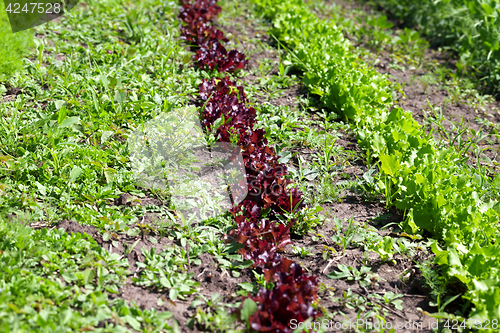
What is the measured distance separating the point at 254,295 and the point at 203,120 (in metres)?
1.87

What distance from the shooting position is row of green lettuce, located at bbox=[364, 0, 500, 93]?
18.0ft

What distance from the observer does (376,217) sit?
3.31 meters

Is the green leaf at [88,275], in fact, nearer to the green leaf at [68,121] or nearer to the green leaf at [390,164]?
the green leaf at [68,121]

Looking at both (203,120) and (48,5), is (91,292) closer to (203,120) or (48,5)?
(203,120)

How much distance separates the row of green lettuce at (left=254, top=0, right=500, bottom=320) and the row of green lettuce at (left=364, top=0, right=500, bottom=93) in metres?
1.63

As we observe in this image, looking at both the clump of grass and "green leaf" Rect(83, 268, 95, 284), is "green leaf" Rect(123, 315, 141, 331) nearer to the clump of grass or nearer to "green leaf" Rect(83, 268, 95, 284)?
"green leaf" Rect(83, 268, 95, 284)

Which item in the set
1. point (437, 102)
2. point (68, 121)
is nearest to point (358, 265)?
point (68, 121)

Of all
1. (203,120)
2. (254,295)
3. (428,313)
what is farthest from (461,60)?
(254,295)

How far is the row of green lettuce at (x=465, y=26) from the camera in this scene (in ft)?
18.0

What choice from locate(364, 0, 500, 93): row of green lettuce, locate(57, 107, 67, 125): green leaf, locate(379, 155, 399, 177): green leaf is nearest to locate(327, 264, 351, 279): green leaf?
locate(379, 155, 399, 177): green leaf

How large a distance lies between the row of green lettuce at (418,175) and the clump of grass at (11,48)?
3.04 m

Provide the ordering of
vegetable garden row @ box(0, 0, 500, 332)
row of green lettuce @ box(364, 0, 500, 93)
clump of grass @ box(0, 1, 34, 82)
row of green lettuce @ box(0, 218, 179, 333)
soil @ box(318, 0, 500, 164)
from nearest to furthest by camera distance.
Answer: row of green lettuce @ box(0, 218, 179, 333), vegetable garden row @ box(0, 0, 500, 332), clump of grass @ box(0, 1, 34, 82), soil @ box(318, 0, 500, 164), row of green lettuce @ box(364, 0, 500, 93)

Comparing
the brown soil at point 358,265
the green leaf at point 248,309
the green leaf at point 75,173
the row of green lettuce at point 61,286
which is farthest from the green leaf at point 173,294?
the green leaf at point 75,173

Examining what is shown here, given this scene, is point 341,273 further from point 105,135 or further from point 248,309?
point 105,135
